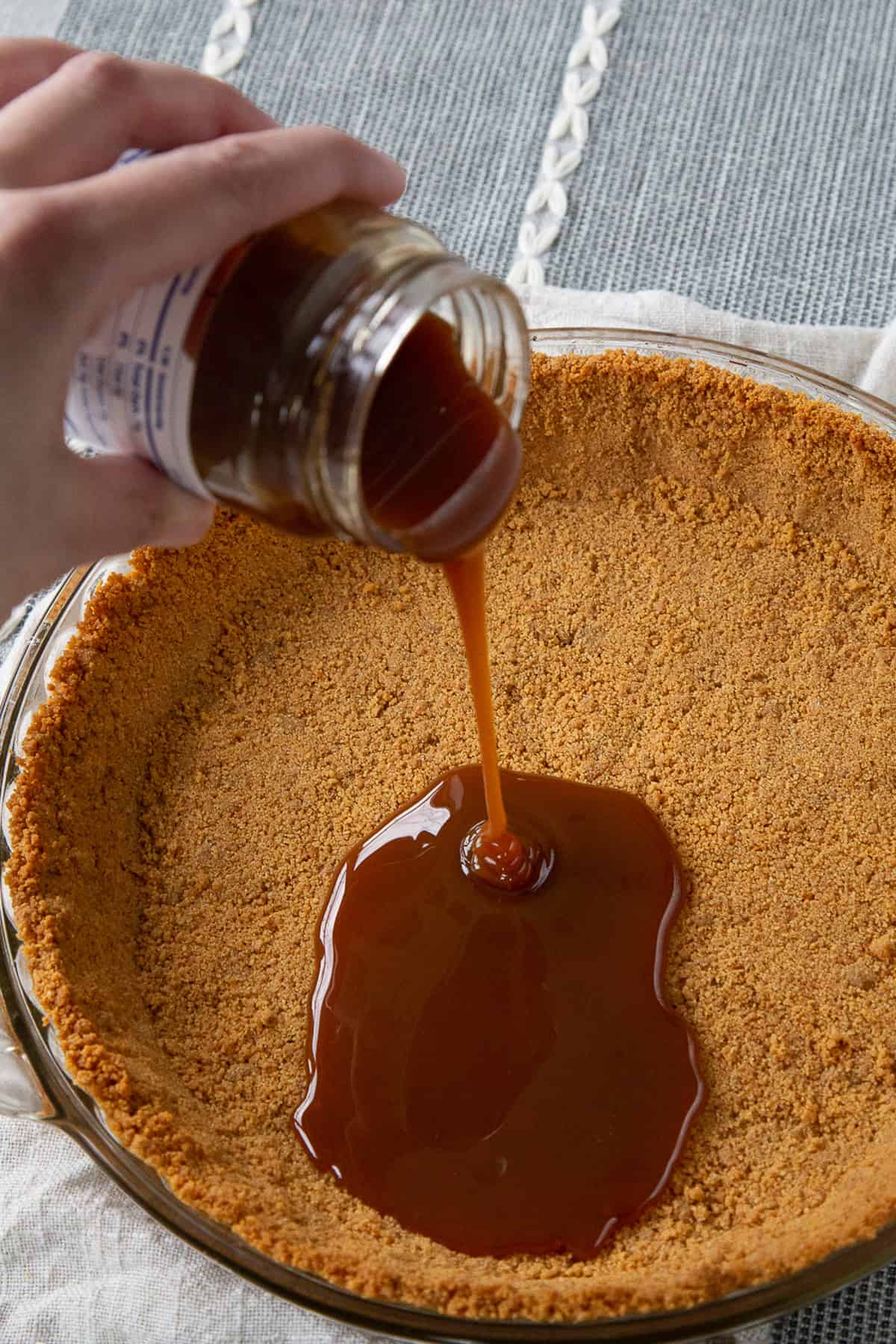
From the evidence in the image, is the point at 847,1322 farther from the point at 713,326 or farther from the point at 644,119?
the point at 644,119

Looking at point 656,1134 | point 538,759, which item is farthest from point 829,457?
point 656,1134

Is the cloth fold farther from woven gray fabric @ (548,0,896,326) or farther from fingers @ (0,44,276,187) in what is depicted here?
fingers @ (0,44,276,187)

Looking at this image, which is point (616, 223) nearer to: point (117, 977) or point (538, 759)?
point (538, 759)

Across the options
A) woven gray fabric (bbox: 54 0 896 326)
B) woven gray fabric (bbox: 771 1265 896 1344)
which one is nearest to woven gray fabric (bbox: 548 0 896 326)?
woven gray fabric (bbox: 54 0 896 326)

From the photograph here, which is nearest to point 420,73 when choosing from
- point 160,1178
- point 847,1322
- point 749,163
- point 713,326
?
point 749,163

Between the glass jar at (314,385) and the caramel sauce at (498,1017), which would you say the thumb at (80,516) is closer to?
the glass jar at (314,385)

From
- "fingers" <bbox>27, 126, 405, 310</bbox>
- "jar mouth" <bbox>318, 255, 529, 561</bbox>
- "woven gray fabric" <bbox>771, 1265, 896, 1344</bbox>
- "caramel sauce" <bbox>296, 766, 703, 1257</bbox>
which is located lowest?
"woven gray fabric" <bbox>771, 1265, 896, 1344</bbox>
